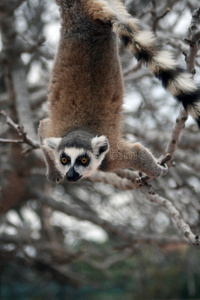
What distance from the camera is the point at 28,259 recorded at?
694 centimetres

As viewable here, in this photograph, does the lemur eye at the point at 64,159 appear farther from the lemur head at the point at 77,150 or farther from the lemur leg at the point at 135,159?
the lemur leg at the point at 135,159

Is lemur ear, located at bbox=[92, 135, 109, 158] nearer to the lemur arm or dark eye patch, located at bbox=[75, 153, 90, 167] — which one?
dark eye patch, located at bbox=[75, 153, 90, 167]

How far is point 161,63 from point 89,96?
93cm

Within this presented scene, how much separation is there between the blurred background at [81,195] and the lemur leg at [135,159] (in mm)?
262

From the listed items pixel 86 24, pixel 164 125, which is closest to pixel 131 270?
pixel 164 125

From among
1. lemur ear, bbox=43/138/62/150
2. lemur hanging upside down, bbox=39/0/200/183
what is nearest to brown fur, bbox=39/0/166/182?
lemur hanging upside down, bbox=39/0/200/183

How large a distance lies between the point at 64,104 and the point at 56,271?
17.7 feet

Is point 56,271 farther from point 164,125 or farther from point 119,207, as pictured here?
point 164,125

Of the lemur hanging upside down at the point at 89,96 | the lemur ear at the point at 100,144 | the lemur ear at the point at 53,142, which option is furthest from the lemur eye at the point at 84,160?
the lemur ear at the point at 53,142

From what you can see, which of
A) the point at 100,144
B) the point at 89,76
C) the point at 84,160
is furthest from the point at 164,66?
the point at 84,160

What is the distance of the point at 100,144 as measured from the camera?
3.34m

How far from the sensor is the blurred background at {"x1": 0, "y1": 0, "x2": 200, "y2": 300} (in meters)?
4.97

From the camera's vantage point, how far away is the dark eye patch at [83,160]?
11.1 feet

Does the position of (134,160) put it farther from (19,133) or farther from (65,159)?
(19,133)
